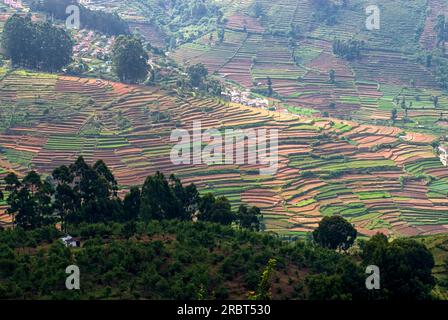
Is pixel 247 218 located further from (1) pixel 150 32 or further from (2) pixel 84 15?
(1) pixel 150 32

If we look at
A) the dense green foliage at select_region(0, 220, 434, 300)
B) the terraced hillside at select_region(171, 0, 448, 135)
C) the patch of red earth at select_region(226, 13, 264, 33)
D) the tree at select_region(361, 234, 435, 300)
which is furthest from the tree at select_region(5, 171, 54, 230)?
the patch of red earth at select_region(226, 13, 264, 33)

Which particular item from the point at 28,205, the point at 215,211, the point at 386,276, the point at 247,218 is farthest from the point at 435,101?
the point at 386,276

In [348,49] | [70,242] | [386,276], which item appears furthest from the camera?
[348,49]

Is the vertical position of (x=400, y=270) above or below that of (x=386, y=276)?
above

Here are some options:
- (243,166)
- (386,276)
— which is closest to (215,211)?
(386,276)

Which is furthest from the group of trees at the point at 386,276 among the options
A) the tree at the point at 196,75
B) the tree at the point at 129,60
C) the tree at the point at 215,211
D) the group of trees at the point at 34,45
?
the tree at the point at 196,75

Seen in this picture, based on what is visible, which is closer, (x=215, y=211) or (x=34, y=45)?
(x=215, y=211)

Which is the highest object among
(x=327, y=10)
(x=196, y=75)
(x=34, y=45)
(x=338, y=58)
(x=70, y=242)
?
(x=327, y=10)

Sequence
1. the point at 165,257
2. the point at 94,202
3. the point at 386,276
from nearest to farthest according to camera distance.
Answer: the point at 386,276 < the point at 165,257 < the point at 94,202
